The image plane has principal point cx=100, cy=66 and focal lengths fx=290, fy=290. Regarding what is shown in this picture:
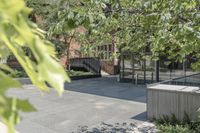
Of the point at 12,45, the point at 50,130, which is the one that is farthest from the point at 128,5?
the point at 50,130

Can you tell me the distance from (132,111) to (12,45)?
1083cm

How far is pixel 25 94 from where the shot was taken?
1506cm

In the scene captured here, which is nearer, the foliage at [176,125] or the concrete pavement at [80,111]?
the foliage at [176,125]

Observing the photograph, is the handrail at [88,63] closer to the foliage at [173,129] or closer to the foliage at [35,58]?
the foliage at [173,129]

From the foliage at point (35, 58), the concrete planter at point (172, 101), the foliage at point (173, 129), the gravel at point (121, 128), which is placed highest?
the foliage at point (35, 58)

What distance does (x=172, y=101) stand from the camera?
939cm

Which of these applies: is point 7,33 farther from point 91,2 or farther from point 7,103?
point 91,2

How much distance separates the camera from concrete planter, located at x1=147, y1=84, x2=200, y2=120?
8.98 metres

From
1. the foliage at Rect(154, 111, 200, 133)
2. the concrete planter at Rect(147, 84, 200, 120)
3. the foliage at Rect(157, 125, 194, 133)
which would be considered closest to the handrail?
the concrete planter at Rect(147, 84, 200, 120)

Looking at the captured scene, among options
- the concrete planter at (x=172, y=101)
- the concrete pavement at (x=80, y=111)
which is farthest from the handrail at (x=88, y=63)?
the concrete planter at (x=172, y=101)

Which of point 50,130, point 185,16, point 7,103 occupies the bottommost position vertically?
point 50,130

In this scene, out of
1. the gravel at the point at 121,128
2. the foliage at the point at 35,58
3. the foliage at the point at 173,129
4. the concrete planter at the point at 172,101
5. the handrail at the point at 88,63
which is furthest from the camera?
the handrail at the point at 88,63

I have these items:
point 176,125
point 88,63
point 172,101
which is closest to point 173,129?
point 176,125

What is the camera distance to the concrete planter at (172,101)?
8984 millimetres
